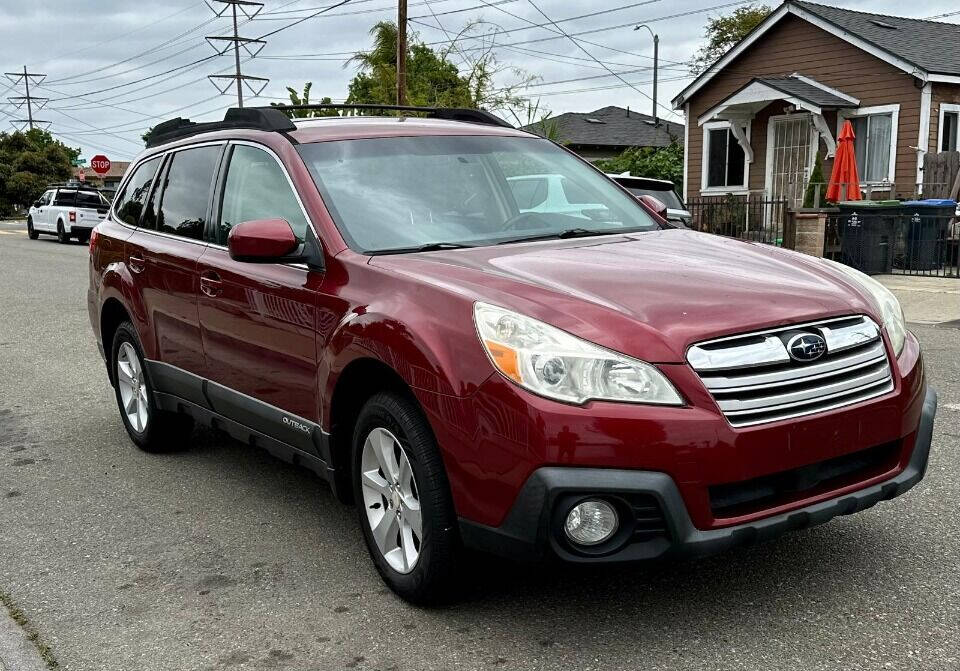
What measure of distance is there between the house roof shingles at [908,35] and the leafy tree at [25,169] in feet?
146

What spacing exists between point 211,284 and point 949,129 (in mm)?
20649

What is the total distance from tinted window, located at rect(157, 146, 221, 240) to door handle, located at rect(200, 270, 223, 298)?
1.10 ft

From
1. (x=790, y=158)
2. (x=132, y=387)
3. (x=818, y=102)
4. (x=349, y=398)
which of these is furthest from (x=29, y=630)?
(x=790, y=158)

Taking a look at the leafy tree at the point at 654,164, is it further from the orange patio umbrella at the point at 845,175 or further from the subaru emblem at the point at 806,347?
the subaru emblem at the point at 806,347

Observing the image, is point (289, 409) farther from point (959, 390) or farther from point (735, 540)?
point (959, 390)

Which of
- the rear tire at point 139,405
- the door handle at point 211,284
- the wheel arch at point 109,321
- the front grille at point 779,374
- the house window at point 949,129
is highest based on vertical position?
the house window at point 949,129

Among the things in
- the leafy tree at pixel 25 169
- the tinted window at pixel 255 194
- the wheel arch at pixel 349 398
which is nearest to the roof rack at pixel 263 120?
the tinted window at pixel 255 194

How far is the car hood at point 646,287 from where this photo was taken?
315cm

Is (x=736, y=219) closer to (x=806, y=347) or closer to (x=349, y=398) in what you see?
(x=349, y=398)

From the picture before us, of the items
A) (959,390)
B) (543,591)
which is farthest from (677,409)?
(959,390)

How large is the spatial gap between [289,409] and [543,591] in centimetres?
129

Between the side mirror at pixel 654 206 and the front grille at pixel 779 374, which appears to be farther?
the side mirror at pixel 654 206

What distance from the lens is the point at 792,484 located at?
10.6ft

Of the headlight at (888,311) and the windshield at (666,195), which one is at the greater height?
the windshield at (666,195)
